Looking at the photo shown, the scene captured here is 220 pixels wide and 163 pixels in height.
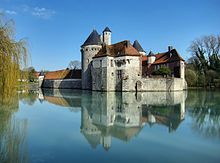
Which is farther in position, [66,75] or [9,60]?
[66,75]

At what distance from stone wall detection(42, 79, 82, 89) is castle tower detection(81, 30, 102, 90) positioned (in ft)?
17.5

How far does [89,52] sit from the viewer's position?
31.0 metres

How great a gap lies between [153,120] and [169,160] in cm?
457

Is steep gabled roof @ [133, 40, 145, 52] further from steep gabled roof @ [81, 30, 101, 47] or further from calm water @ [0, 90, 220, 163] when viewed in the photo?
calm water @ [0, 90, 220, 163]

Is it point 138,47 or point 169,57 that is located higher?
point 138,47

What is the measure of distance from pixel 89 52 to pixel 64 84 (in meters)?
13.4

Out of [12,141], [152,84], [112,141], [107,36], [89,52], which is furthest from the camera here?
[107,36]

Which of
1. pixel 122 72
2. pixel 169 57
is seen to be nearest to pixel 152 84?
pixel 122 72

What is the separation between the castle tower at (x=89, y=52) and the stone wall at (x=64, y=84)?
210 inches

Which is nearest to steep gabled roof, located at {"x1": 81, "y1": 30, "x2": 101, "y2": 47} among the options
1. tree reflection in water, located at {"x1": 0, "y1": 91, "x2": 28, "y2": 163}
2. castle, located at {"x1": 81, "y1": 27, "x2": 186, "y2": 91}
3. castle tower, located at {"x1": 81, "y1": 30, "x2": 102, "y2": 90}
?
castle tower, located at {"x1": 81, "y1": 30, "x2": 102, "y2": 90}

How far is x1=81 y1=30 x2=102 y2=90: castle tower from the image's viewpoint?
1218 inches

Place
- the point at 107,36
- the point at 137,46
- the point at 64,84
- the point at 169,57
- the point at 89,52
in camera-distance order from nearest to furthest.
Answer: the point at 89,52 < the point at 107,36 < the point at 169,57 < the point at 64,84 < the point at 137,46

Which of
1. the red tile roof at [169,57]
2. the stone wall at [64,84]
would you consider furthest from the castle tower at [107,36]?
the red tile roof at [169,57]

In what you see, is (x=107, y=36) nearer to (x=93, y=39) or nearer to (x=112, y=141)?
(x=93, y=39)
